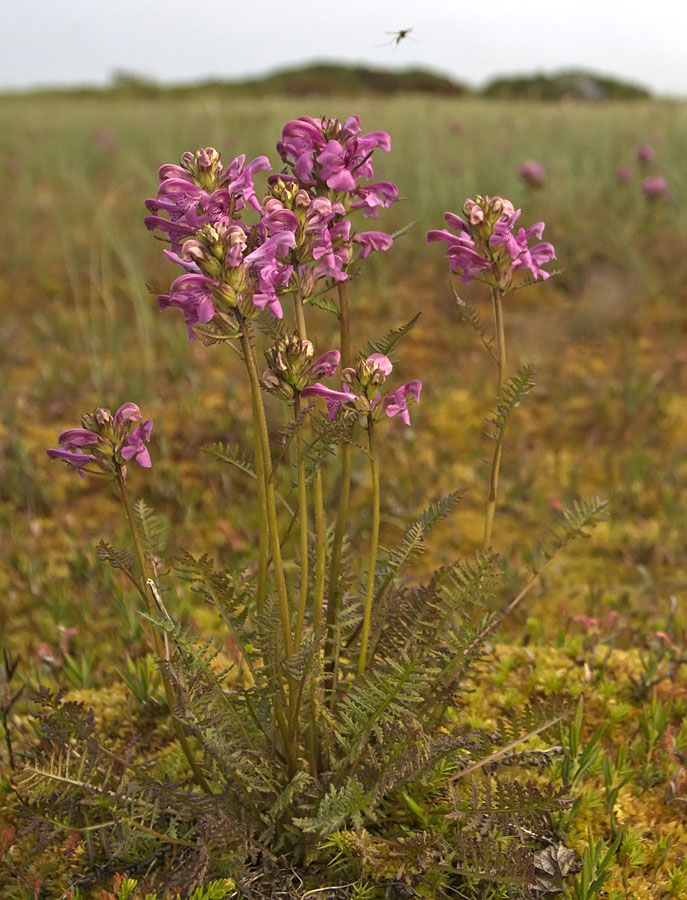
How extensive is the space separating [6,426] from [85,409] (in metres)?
0.41

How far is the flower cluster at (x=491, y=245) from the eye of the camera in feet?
5.44

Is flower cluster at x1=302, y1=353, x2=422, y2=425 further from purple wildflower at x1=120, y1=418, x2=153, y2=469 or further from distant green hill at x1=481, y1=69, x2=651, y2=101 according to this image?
distant green hill at x1=481, y1=69, x2=651, y2=101

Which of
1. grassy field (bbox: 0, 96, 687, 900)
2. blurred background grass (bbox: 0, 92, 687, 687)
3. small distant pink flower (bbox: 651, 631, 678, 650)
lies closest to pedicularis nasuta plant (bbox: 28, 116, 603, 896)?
grassy field (bbox: 0, 96, 687, 900)

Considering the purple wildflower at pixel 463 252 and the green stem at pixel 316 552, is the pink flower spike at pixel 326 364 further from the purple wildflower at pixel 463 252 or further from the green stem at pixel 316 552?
the purple wildflower at pixel 463 252

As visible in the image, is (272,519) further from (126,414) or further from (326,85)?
(326,85)

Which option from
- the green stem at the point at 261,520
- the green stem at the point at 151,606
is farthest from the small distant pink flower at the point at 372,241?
the green stem at the point at 151,606

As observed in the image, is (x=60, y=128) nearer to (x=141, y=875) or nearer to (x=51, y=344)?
(x=51, y=344)

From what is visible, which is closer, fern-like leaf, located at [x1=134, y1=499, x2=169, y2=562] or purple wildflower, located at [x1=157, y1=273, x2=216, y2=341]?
purple wildflower, located at [x1=157, y1=273, x2=216, y2=341]

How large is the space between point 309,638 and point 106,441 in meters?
0.57

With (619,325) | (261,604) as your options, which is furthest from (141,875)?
(619,325)

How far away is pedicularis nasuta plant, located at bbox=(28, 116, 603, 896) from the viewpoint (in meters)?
A: 1.42

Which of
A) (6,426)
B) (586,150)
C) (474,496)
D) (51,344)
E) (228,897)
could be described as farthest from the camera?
(586,150)

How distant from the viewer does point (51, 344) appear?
16.8 feet

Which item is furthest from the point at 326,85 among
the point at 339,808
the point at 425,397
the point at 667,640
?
the point at 339,808
